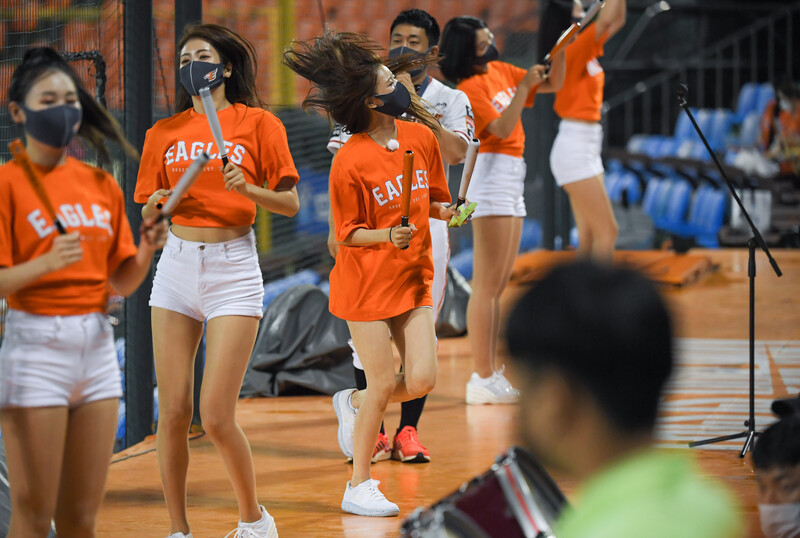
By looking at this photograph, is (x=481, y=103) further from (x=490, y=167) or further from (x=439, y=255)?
(x=439, y=255)

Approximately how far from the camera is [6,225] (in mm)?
2621

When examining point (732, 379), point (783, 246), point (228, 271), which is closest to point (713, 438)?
point (732, 379)

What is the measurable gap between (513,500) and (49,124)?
1.48m

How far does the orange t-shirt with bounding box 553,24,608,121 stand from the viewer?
21.1ft

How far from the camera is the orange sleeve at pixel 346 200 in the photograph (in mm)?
4027

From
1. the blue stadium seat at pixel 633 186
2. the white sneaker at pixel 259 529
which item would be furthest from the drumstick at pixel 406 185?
the blue stadium seat at pixel 633 186

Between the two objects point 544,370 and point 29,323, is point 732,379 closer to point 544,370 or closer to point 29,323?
point 29,323

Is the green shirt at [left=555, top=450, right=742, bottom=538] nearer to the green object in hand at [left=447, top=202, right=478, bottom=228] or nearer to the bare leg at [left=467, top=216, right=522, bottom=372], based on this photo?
the green object in hand at [left=447, top=202, right=478, bottom=228]

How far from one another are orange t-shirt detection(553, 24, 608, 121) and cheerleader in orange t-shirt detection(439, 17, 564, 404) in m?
0.53

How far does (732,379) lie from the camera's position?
6555mm

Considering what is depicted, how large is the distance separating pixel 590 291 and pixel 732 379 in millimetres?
5249

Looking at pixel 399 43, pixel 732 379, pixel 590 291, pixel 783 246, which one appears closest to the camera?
pixel 590 291

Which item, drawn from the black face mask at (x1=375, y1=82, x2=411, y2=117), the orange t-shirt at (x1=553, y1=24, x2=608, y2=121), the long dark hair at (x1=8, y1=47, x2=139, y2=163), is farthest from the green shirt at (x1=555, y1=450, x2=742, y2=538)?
the orange t-shirt at (x1=553, y1=24, x2=608, y2=121)

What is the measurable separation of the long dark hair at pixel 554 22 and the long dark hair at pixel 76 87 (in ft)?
13.1
